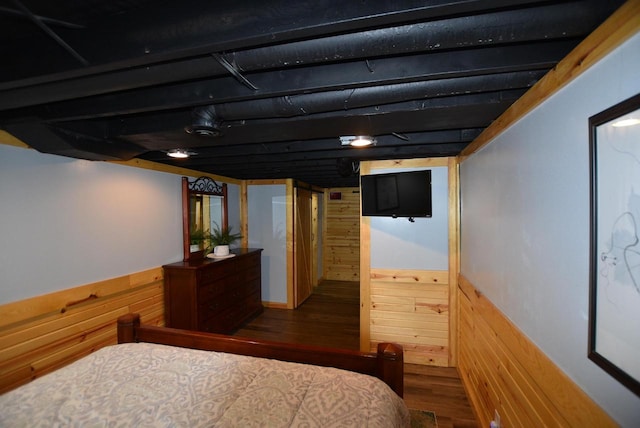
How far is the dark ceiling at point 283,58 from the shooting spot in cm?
77

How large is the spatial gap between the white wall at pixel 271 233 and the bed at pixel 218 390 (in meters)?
2.73

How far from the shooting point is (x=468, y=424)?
189cm

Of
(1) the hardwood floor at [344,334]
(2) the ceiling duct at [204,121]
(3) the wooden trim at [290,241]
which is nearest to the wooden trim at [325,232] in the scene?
(1) the hardwood floor at [344,334]

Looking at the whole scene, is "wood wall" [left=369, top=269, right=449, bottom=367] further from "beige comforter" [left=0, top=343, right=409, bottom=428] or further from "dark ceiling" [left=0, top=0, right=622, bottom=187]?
"dark ceiling" [left=0, top=0, right=622, bottom=187]

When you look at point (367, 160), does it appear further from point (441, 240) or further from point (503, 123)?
point (503, 123)

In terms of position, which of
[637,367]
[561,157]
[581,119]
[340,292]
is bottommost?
[340,292]

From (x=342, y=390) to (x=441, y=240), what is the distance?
1.98 meters

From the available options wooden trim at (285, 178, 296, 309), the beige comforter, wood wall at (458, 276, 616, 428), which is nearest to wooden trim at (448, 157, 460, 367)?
wood wall at (458, 276, 616, 428)

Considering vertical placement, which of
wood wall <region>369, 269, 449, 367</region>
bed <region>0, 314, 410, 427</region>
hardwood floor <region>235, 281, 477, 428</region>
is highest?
bed <region>0, 314, 410, 427</region>

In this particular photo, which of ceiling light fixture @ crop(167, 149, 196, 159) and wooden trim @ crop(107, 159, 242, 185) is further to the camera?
wooden trim @ crop(107, 159, 242, 185)

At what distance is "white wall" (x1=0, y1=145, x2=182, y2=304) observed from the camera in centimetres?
171

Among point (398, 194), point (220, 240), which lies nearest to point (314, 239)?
point (220, 240)

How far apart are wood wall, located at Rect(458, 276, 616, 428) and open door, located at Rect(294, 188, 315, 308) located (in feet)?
8.66

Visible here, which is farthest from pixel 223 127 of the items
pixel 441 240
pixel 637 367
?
pixel 441 240
